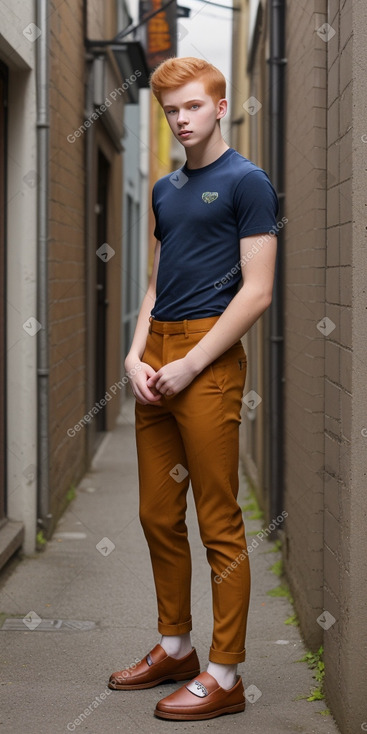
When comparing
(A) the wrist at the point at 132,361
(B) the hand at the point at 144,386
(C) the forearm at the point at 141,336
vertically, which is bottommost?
(B) the hand at the point at 144,386

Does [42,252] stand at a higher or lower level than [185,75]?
lower

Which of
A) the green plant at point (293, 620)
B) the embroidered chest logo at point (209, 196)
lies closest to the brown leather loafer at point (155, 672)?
the green plant at point (293, 620)

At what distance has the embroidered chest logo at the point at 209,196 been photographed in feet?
10.3

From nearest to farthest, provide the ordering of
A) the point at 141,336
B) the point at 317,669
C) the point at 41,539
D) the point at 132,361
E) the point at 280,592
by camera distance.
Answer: the point at 132,361 < the point at 141,336 < the point at 317,669 < the point at 280,592 < the point at 41,539

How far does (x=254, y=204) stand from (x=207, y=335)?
392mm

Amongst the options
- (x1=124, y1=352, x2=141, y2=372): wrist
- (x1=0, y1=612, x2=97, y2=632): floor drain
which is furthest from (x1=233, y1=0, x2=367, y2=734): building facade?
(x1=0, y1=612, x2=97, y2=632): floor drain

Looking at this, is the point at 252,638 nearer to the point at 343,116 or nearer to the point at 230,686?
the point at 230,686

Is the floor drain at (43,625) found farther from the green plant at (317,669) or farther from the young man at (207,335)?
the young man at (207,335)

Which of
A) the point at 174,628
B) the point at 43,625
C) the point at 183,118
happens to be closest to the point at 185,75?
the point at 183,118

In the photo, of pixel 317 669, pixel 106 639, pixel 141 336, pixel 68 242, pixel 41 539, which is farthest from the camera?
pixel 68 242

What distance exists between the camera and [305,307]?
440cm

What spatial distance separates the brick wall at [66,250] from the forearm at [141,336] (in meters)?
2.30

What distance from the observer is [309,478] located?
4133mm

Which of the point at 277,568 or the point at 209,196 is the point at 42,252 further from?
the point at 209,196
